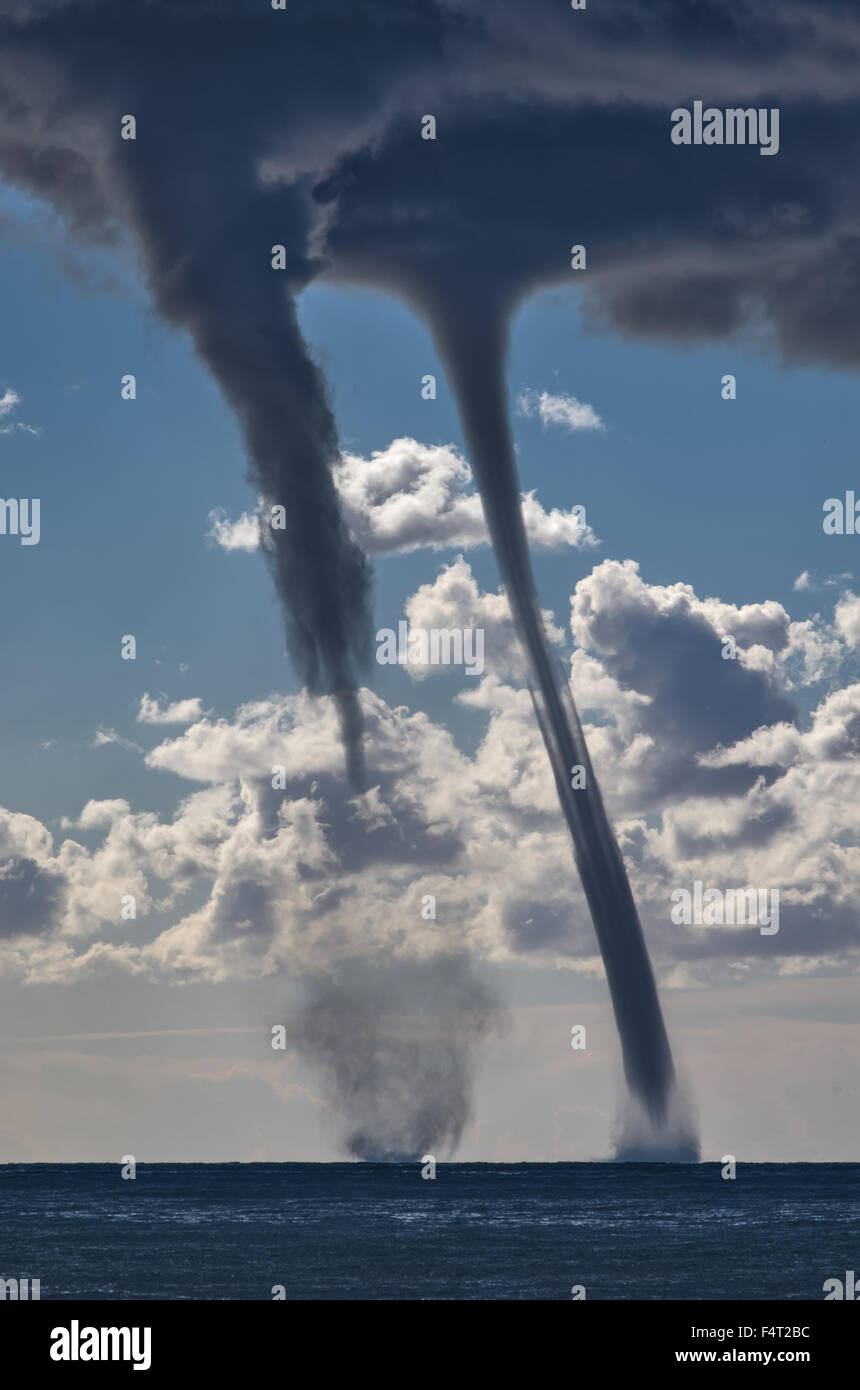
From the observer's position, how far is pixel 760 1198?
15588cm

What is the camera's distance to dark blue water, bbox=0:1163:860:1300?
76.9m

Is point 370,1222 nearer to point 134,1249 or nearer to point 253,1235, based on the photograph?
point 253,1235

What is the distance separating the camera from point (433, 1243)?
3927 inches

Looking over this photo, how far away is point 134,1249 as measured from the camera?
97.2m

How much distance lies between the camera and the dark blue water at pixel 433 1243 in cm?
7688
